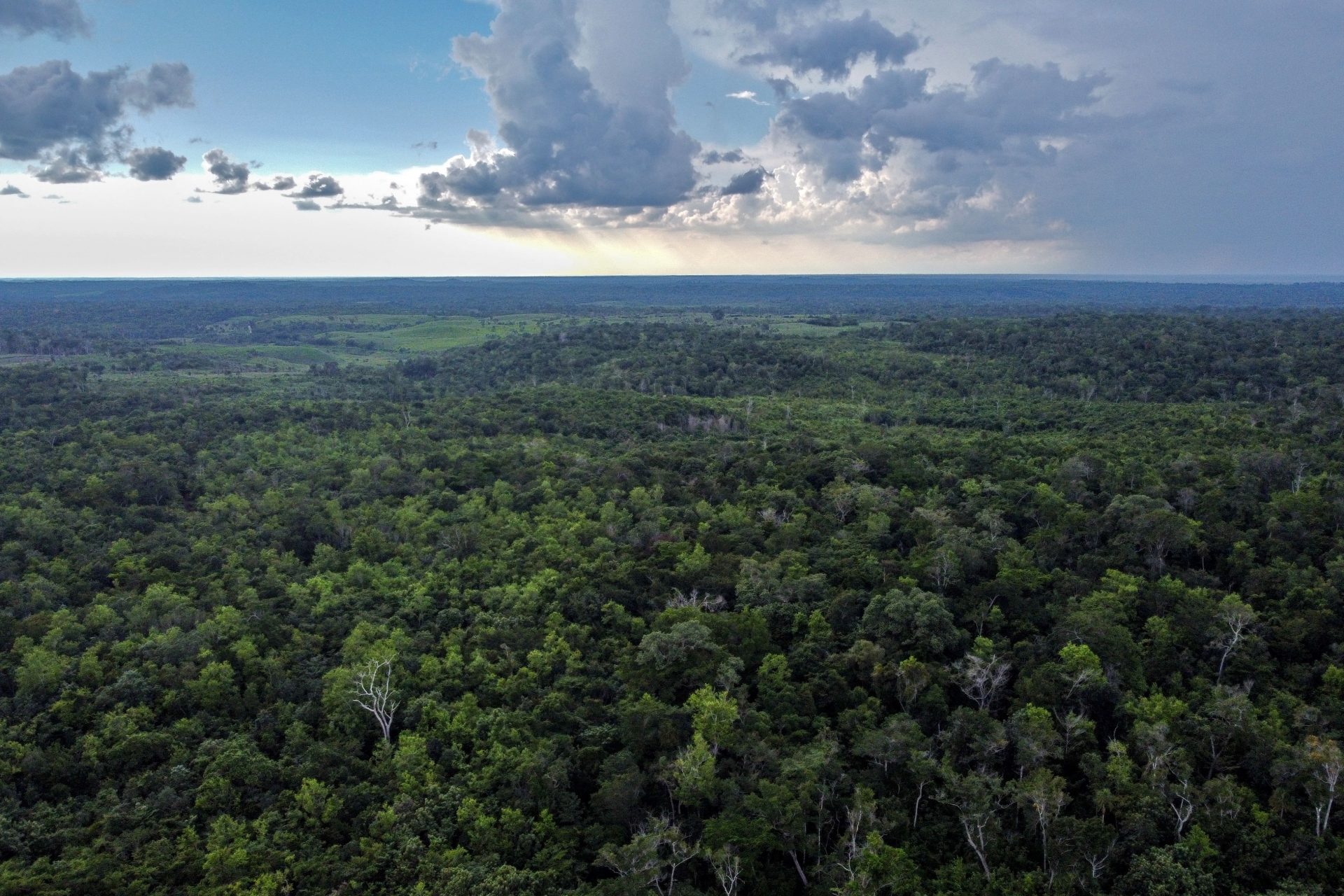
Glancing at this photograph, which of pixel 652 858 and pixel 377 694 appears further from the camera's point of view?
pixel 377 694

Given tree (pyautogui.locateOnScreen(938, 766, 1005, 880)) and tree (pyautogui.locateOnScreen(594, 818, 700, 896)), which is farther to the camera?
tree (pyautogui.locateOnScreen(938, 766, 1005, 880))

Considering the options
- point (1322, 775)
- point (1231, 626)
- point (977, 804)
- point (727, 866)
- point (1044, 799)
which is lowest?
point (727, 866)

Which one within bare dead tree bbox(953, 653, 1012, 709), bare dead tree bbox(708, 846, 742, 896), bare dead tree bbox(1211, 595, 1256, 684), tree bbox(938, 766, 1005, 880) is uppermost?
bare dead tree bbox(1211, 595, 1256, 684)

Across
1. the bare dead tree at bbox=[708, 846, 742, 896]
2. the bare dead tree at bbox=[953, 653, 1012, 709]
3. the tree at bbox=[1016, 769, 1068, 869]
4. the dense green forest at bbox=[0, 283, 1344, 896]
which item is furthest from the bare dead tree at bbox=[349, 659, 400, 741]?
the tree at bbox=[1016, 769, 1068, 869]

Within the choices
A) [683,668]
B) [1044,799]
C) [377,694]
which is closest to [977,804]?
[1044,799]

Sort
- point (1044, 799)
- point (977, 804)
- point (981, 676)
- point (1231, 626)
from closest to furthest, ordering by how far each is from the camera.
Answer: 1. point (1044, 799)
2. point (977, 804)
3. point (981, 676)
4. point (1231, 626)

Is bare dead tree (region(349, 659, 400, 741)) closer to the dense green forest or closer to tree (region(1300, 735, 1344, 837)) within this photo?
the dense green forest

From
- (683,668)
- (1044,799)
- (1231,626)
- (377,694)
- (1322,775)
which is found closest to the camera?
(1322,775)

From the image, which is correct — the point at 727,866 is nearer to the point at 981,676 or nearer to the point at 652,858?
the point at 652,858
